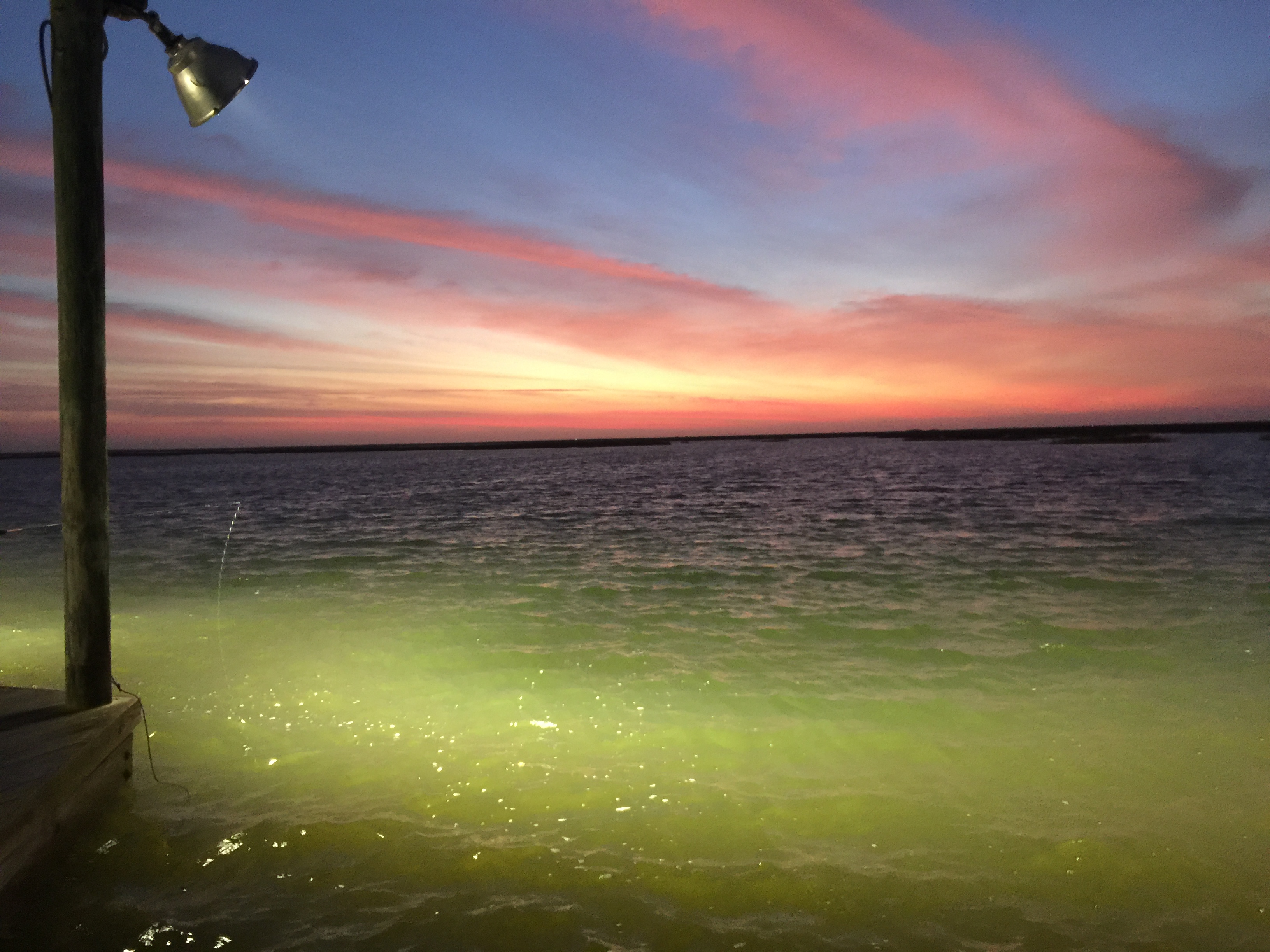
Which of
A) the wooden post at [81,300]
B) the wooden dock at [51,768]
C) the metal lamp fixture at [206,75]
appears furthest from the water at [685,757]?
the metal lamp fixture at [206,75]

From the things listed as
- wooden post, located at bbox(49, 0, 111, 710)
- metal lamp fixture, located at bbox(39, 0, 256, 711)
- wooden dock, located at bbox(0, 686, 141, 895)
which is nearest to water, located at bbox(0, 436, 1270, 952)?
wooden dock, located at bbox(0, 686, 141, 895)

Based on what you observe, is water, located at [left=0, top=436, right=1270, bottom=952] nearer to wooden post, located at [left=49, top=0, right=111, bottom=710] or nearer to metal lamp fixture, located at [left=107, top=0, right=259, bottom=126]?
wooden post, located at [left=49, top=0, right=111, bottom=710]

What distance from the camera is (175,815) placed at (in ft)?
19.0

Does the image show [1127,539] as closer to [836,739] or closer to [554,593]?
[554,593]

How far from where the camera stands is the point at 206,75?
520 cm

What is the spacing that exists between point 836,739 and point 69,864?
20.2 feet

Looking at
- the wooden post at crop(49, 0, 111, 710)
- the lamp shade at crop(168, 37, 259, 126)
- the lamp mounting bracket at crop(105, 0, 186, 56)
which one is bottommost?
the wooden post at crop(49, 0, 111, 710)

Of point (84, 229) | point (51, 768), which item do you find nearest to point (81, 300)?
point (84, 229)

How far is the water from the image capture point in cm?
465

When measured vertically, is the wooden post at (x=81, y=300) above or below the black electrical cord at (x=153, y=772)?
above

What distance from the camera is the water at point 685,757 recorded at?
4.65 meters

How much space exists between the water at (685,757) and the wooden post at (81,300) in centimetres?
185

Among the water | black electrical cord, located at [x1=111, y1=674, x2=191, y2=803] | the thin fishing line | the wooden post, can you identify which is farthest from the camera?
the thin fishing line

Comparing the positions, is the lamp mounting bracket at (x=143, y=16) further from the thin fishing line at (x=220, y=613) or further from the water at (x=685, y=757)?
the thin fishing line at (x=220, y=613)
